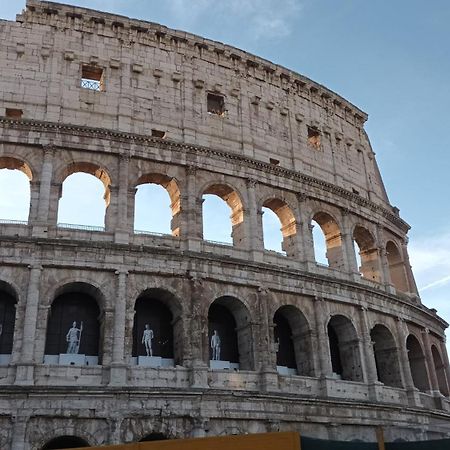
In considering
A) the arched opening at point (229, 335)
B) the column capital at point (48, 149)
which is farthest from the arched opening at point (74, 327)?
the column capital at point (48, 149)

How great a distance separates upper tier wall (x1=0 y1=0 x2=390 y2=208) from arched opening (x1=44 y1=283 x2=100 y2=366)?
647 centimetres

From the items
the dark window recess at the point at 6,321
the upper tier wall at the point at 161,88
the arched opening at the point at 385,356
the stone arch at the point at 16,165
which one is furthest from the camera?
the arched opening at the point at 385,356

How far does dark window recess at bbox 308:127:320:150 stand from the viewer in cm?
2728

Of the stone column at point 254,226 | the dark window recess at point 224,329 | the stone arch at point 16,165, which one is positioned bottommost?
the dark window recess at point 224,329

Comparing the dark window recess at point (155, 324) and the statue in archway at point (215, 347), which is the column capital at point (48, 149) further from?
the statue in archway at point (215, 347)

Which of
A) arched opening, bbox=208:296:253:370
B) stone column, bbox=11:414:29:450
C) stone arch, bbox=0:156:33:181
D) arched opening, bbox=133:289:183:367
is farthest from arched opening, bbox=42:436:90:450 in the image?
stone arch, bbox=0:156:33:181

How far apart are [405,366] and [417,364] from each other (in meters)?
2.24

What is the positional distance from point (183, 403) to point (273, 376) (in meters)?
3.47

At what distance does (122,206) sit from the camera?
20.3 meters

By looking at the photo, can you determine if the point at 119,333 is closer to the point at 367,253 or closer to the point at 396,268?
the point at 367,253

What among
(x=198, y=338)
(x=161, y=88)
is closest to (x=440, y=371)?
(x=198, y=338)

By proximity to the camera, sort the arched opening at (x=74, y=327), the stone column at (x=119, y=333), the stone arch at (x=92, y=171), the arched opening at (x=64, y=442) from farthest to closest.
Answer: the stone arch at (x=92, y=171), the arched opening at (x=74, y=327), the stone column at (x=119, y=333), the arched opening at (x=64, y=442)

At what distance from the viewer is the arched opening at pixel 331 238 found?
82.0 feet

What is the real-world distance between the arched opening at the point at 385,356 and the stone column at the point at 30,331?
13934 millimetres
